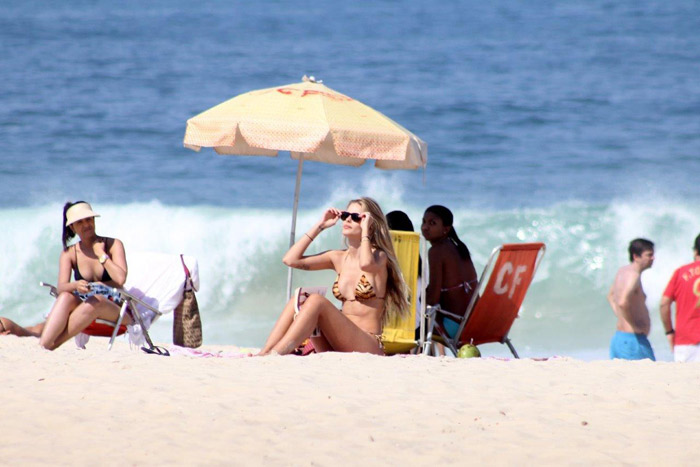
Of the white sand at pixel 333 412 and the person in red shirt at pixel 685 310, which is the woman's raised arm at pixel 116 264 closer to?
the white sand at pixel 333 412

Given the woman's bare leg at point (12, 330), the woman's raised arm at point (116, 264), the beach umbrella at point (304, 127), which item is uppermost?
the beach umbrella at point (304, 127)

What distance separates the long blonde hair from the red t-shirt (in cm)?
168

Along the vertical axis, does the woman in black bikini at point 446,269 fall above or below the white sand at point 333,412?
above

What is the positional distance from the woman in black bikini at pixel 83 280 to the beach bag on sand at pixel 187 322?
1.41 feet

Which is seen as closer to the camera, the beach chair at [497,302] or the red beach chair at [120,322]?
the red beach chair at [120,322]

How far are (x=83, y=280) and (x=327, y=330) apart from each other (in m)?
1.74

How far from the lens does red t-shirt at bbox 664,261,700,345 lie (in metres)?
6.13

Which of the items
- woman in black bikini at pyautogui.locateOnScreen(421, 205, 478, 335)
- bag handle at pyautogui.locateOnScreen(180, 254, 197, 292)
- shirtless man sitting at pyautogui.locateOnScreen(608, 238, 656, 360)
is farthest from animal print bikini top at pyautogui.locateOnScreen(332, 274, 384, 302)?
shirtless man sitting at pyautogui.locateOnScreen(608, 238, 656, 360)

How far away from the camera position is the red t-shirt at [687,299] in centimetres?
613

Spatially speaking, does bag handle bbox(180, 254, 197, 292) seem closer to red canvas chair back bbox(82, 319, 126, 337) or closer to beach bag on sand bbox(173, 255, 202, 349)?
beach bag on sand bbox(173, 255, 202, 349)

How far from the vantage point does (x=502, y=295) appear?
648cm

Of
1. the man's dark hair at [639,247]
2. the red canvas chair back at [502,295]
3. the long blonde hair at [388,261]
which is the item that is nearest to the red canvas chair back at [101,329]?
the long blonde hair at [388,261]

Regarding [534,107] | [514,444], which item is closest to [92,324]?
[514,444]

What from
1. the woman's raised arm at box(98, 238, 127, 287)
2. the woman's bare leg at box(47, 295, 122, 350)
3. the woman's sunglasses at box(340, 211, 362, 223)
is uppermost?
the woman's sunglasses at box(340, 211, 362, 223)
